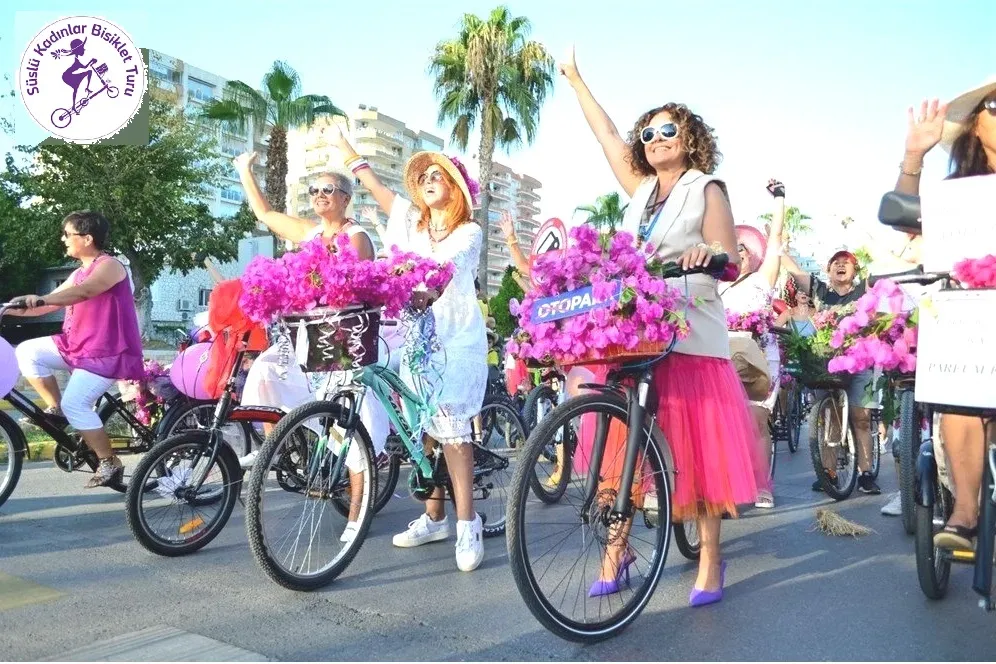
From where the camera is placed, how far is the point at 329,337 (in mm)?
3807

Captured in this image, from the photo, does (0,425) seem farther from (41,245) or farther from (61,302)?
(41,245)

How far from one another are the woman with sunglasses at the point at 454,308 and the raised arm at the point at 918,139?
1.83 metres

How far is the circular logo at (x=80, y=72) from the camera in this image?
1298 cm

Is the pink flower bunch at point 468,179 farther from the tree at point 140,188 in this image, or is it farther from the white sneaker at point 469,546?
the tree at point 140,188

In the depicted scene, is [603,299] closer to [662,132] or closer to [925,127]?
[662,132]

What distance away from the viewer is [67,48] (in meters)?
13.1

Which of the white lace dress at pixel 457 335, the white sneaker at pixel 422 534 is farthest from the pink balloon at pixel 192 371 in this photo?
the white lace dress at pixel 457 335

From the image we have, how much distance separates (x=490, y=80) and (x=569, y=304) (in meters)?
26.5

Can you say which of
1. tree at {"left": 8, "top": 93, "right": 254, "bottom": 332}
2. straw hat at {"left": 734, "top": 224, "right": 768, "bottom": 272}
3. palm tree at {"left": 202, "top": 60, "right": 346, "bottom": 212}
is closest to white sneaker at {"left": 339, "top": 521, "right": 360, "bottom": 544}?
straw hat at {"left": 734, "top": 224, "right": 768, "bottom": 272}

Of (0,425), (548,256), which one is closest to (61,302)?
(0,425)

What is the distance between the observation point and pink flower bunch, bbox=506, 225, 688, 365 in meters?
3.10

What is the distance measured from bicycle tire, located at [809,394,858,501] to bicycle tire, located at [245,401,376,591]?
3.74m

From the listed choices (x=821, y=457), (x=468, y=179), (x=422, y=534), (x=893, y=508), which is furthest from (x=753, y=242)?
(x=422, y=534)

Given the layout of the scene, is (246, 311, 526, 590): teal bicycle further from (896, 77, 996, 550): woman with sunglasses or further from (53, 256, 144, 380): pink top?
(896, 77, 996, 550): woman with sunglasses
